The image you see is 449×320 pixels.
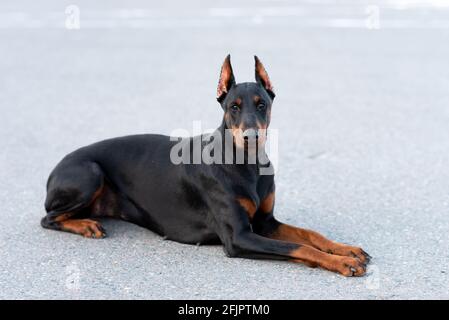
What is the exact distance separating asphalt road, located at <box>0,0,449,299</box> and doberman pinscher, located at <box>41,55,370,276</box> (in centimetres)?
10

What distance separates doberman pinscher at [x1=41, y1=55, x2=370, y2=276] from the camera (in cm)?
505

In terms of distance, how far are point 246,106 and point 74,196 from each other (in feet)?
4.37

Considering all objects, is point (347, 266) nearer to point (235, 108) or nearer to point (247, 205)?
point (247, 205)

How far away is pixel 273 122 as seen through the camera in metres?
8.79

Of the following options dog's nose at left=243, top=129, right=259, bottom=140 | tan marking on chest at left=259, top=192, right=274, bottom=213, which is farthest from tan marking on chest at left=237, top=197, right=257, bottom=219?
dog's nose at left=243, top=129, right=259, bottom=140

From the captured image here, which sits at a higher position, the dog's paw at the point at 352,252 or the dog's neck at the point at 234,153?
the dog's neck at the point at 234,153

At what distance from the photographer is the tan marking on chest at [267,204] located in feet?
17.5

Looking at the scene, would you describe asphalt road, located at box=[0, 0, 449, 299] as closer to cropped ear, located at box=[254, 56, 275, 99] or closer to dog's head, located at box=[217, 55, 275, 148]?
dog's head, located at box=[217, 55, 275, 148]

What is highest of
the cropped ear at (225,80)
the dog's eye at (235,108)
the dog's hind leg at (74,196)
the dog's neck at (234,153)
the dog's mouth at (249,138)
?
the cropped ear at (225,80)

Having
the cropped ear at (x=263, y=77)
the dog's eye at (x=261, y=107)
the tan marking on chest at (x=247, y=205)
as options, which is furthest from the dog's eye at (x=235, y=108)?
the tan marking on chest at (x=247, y=205)

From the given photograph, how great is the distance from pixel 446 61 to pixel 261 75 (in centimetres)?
685

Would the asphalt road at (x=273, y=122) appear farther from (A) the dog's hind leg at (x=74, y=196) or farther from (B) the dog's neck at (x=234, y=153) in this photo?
(B) the dog's neck at (x=234, y=153)

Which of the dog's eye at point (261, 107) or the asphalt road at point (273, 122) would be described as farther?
the dog's eye at point (261, 107)
